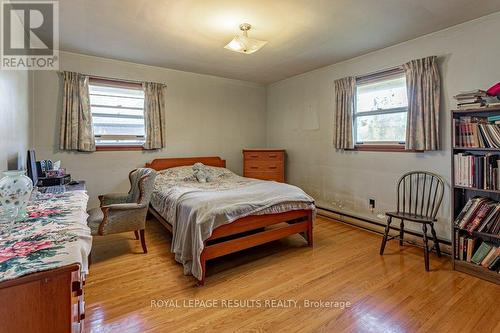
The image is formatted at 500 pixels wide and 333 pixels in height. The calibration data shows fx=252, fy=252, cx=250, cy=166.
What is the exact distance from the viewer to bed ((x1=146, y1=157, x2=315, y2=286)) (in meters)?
2.33

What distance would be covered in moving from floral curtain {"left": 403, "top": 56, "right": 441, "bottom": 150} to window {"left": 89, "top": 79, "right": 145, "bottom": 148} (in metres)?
3.93

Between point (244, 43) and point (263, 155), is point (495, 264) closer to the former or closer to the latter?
point (244, 43)

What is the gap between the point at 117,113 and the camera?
13.2ft

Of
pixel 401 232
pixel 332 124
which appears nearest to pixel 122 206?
pixel 401 232

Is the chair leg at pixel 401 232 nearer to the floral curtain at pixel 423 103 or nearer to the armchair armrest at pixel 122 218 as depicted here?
the floral curtain at pixel 423 103

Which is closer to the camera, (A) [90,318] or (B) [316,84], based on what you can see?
(A) [90,318]

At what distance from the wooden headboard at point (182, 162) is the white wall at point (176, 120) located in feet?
0.38

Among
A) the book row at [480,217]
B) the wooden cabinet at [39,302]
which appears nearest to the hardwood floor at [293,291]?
the book row at [480,217]

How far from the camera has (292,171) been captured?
16.7 feet

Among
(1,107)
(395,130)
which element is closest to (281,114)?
(395,130)

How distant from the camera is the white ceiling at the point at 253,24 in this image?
2.38 m

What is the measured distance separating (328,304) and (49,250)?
6.18 ft

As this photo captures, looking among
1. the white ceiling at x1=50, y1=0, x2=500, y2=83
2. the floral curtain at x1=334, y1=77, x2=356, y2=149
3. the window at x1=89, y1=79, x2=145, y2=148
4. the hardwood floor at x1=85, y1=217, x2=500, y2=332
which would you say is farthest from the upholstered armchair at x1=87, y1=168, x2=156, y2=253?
the floral curtain at x1=334, y1=77, x2=356, y2=149

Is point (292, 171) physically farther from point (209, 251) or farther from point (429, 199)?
point (209, 251)
